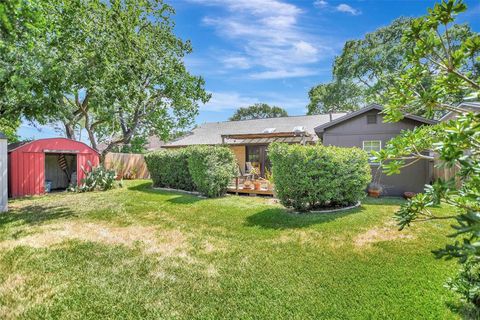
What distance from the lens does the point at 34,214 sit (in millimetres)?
8867

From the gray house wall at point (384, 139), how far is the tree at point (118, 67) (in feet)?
32.5

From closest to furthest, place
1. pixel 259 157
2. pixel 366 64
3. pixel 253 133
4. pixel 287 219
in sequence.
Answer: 1. pixel 287 219
2. pixel 259 157
3. pixel 253 133
4. pixel 366 64

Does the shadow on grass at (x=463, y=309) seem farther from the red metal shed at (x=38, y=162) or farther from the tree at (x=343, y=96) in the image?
the tree at (x=343, y=96)

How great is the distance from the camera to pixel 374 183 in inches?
479

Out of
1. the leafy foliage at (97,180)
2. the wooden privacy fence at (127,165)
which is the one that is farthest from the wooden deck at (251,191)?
the wooden privacy fence at (127,165)

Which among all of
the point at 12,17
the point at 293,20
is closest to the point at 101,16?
the point at 12,17

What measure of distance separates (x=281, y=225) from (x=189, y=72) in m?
13.8

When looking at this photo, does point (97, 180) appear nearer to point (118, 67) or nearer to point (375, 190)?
point (118, 67)

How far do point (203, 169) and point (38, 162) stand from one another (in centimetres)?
894

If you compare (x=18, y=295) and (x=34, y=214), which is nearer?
(x=18, y=295)

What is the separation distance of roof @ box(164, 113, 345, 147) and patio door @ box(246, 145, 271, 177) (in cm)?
→ 252

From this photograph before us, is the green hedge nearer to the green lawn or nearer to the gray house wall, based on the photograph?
the green lawn

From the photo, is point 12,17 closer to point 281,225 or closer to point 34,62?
point 34,62

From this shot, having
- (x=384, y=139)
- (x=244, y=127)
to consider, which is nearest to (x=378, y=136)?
(x=384, y=139)
